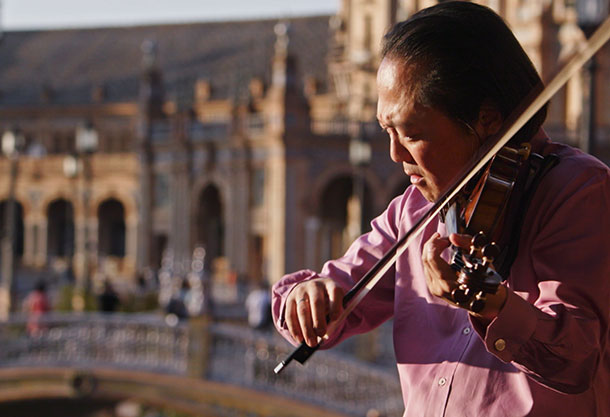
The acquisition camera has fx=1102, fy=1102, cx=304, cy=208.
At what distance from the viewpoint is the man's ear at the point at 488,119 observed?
85.5 inches

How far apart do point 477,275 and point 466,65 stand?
50cm

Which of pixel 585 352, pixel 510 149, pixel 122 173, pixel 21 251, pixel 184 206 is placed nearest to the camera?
pixel 585 352

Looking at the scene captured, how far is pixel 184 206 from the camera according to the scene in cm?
4309

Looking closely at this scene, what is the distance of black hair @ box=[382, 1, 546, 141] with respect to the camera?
84.7 inches

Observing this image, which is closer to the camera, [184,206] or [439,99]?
[439,99]

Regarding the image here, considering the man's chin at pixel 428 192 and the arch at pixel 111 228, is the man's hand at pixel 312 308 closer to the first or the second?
the man's chin at pixel 428 192

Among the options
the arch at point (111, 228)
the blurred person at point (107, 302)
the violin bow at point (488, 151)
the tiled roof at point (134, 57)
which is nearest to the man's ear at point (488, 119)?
the violin bow at point (488, 151)

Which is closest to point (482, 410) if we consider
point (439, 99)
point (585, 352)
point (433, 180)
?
point (585, 352)

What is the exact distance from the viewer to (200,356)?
1539 cm

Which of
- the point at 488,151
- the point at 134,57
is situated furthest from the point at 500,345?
the point at 134,57

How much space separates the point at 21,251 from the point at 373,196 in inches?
1056

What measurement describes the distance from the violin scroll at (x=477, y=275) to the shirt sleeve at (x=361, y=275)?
→ 0.61m

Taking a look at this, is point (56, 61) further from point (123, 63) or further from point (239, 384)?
point (239, 384)


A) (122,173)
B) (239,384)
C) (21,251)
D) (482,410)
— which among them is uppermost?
(482,410)
